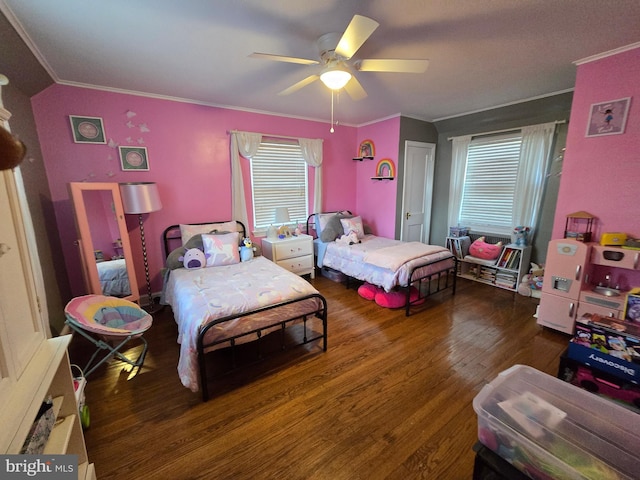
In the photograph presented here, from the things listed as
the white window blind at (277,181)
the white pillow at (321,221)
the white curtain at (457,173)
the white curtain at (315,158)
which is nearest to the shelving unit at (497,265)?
the white curtain at (457,173)

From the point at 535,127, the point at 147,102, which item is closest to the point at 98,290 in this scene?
the point at 147,102

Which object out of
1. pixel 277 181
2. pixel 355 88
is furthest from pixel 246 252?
pixel 355 88

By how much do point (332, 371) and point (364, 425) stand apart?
0.53 m

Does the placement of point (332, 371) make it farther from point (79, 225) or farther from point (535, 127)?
point (535, 127)

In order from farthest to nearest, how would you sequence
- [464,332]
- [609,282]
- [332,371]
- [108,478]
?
[464,332], [609,282], [332,371], [108,478]

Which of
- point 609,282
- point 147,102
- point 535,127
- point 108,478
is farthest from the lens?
point 535,127

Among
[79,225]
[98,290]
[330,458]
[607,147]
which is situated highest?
[607,147]

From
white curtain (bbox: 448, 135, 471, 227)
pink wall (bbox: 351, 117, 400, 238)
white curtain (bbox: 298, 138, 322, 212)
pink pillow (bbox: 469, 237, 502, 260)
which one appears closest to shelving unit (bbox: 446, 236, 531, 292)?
pink pillow (bbox: 469, 237, 502, 260)

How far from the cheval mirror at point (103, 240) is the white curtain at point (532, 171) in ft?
16.5

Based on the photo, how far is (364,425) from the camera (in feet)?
5.58

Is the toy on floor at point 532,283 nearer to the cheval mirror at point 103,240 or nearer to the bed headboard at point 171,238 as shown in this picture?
the bed headboard at point 171,238

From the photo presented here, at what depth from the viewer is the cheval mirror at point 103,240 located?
8.41 feet

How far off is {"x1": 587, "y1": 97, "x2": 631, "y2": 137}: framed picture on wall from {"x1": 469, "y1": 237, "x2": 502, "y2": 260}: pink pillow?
5.96 feet

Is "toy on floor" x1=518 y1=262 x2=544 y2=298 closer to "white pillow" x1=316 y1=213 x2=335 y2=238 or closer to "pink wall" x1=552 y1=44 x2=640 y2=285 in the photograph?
"pink wall" x1=552 y1=44 x2=640 y2=285
